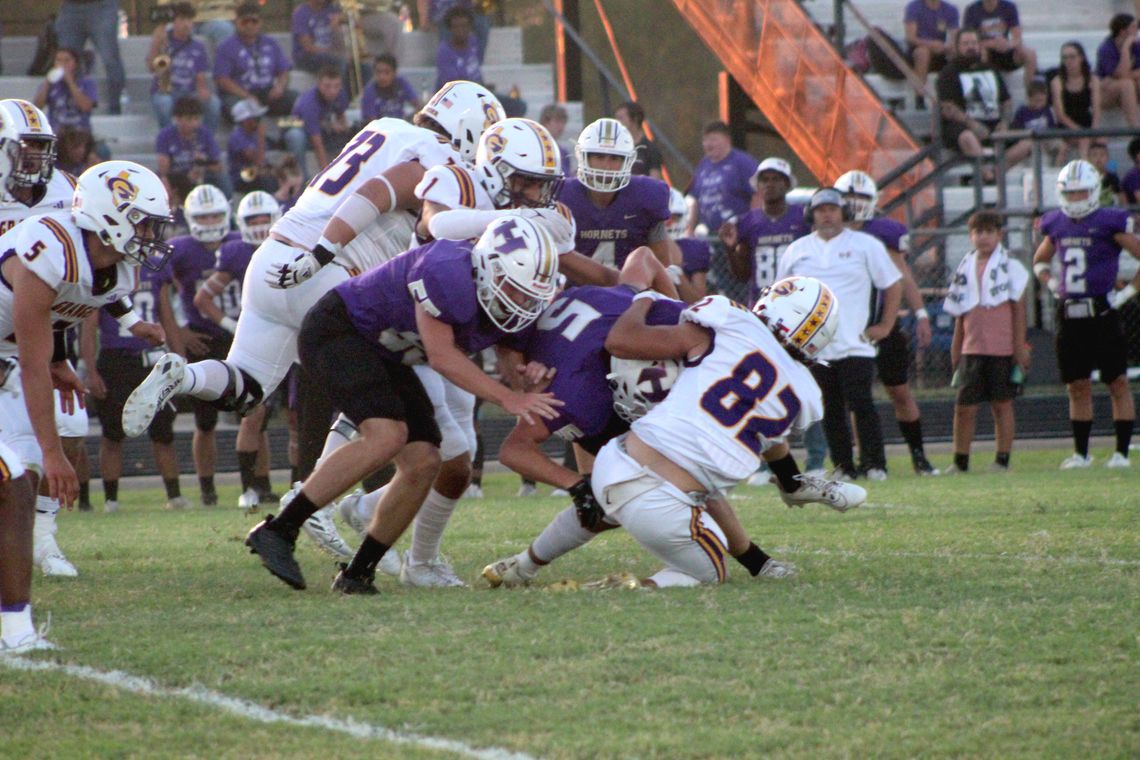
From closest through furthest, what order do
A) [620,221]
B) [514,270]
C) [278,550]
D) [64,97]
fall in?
[514,270] → [278,550] → [620,221] → [64,97]

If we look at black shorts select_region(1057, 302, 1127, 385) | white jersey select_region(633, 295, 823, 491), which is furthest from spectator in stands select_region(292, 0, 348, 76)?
white jersey select_region(633, 295, 823, 491)

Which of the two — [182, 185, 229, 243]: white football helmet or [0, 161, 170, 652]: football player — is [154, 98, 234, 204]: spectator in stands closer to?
[182, 185, 229, 243]: white football helmet

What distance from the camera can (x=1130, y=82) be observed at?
15930 millimetres

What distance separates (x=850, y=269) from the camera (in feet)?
32.8

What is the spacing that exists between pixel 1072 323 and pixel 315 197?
244 inches

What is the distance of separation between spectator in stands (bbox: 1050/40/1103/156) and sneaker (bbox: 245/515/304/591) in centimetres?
1212

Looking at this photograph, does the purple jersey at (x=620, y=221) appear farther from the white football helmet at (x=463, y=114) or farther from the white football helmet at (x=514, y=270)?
the white football helmet at (x=514, y=270)

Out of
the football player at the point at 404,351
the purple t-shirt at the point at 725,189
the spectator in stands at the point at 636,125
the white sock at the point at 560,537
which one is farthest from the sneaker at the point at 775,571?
the purple t-shirt at the point at 725,189

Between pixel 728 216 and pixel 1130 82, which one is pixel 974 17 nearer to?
pixel 1130 82

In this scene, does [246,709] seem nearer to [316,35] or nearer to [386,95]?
[386,95]

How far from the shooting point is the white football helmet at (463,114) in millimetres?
6094

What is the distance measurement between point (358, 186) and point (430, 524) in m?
1.34

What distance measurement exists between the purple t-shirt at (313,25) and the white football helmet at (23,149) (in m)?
9.94

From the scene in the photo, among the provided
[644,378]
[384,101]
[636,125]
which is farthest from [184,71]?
[644,378]
